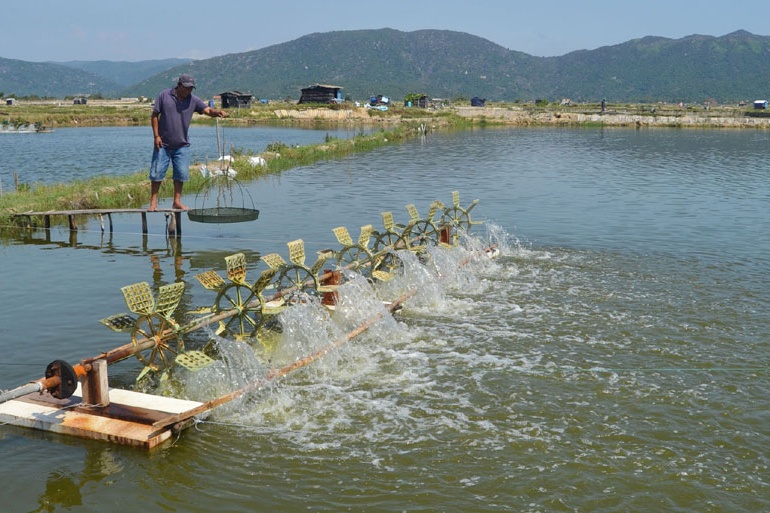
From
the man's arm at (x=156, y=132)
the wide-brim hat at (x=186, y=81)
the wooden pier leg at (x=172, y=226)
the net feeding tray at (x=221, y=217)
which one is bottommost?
the wooden pier leg at (x=172, y=226)

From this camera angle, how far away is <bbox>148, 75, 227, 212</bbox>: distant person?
588 inches

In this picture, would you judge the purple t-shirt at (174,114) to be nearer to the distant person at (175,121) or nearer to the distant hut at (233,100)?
the distant person at (175,121)

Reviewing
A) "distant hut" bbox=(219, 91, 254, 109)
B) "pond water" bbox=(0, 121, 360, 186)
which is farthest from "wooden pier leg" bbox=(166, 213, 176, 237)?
"distant hut" bbox=(219, 91, 254, 109)

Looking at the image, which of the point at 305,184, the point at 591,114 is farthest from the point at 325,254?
the point at 591,114

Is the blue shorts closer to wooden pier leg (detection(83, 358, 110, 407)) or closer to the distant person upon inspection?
the distant person

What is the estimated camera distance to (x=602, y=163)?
42.3 metres

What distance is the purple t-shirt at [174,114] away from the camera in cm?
1503

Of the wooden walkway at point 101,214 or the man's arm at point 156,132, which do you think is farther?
the wooden walkway at point 101,214

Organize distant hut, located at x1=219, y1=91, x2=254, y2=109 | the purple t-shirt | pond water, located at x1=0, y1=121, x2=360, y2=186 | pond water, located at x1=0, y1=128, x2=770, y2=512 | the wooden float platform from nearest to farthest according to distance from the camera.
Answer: pond water, located at x1=0, y1=128, x2=770, y2=512
the wooden float platform
the purple t-shirt
pond water, located at x1=0, y1=121, x2=360, y2=186
distant hut, located at x1=219, y1=91, x2=254, y2=109

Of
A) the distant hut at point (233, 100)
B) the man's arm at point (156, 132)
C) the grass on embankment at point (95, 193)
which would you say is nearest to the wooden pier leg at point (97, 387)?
the man's arm at point (156, 132)

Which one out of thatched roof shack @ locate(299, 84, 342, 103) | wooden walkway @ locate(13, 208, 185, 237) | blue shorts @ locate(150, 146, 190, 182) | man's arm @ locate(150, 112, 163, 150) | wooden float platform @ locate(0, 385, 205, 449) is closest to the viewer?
wooden float platform @ locate(0, 385, 205, 449)

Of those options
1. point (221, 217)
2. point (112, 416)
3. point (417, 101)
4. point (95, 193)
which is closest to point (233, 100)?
point (417, 101)

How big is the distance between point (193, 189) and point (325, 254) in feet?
52.1

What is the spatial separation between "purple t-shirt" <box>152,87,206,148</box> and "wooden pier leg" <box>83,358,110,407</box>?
8351mm
